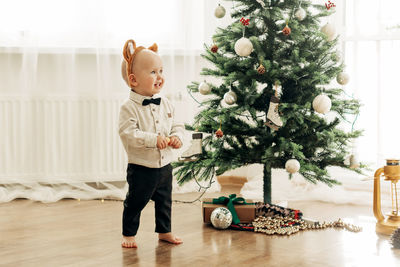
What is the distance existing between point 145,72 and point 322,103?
0.89 meters

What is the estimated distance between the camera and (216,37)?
2.81m

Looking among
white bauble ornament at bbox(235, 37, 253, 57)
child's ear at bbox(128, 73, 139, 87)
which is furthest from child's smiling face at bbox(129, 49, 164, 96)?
white bauble ornament at bbox(235, 37, 253, 57)

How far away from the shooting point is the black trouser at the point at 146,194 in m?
2.23

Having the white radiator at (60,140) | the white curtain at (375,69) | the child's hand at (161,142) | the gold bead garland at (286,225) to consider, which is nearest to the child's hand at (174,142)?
the child's hand at (161,142)

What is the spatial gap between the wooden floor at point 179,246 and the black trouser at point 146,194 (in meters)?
0.11

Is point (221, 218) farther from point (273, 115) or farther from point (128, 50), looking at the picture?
point (128, 50)

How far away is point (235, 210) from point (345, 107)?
797 mm

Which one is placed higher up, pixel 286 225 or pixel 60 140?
pixel 60 140

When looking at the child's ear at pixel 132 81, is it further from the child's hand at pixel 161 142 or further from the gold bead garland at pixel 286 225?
the gold bead garland at pixel 286 225

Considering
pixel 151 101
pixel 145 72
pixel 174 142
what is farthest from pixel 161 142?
pixel 145 72

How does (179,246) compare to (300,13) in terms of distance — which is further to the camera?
(300,13)

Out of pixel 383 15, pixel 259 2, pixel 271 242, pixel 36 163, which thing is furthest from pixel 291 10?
pixel 36 163

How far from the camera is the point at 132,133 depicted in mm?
2160

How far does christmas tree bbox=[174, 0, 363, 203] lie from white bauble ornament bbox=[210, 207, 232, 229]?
236 mm
